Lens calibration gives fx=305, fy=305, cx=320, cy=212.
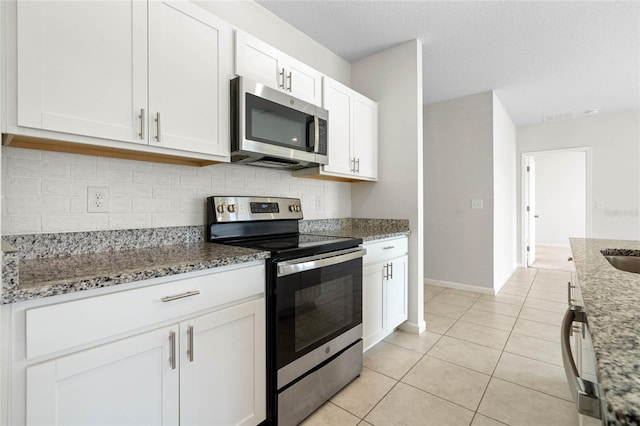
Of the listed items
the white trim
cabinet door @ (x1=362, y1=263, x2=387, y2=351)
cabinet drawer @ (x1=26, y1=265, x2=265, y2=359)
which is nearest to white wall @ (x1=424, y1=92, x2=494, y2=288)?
the white trim

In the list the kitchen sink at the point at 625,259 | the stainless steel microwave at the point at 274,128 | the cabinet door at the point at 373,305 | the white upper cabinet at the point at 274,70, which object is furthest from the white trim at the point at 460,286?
the white upper cabinet at the point at 274,70

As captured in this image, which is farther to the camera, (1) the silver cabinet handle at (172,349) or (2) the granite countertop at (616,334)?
(1) the silver cabinet handle at (172,349)

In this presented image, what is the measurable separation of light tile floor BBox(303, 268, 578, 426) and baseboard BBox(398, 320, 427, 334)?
48 mm

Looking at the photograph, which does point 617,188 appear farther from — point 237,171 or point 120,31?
point 120,31

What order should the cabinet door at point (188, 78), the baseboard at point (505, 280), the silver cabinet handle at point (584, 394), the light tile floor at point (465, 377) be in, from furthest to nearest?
the baseboard at point (505, 280)
the light tile floor at point (465, 377)
the cabinet door at point (188, 78)
the silver cabinet handle at point (584, 394)

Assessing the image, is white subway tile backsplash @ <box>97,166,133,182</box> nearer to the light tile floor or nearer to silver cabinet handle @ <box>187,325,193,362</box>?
silver cabinet handle @ <box>187,325,193,362</box>

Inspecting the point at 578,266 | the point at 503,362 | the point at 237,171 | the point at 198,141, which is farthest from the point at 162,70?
the point at 503,362

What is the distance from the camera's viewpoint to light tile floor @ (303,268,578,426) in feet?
5.22

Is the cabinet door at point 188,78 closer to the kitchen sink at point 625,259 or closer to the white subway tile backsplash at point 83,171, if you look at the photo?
the white subway tile backsplash at point 83,171

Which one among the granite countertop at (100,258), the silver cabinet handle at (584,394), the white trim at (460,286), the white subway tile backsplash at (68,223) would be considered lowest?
the white trim at (460,286)

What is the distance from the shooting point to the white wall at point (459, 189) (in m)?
3.74

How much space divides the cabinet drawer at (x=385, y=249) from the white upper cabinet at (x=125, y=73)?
1.18 metres

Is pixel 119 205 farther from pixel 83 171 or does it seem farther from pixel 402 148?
pixel 402 148

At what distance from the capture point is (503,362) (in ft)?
6.95
